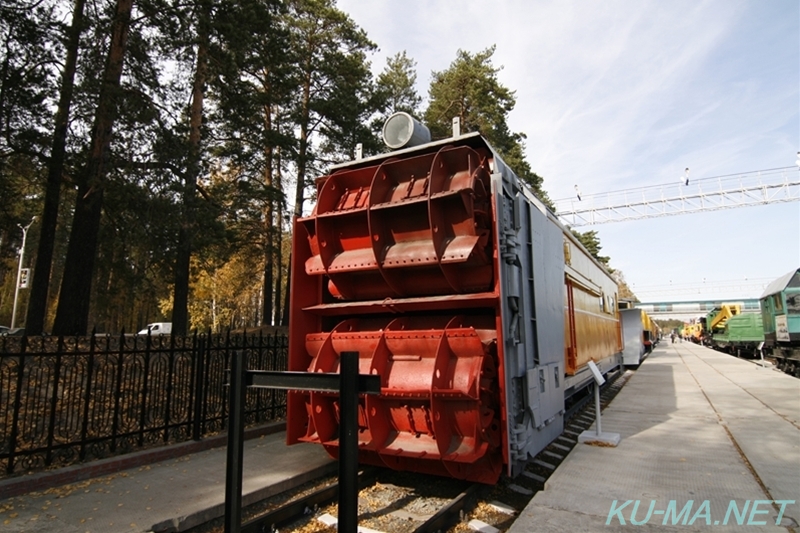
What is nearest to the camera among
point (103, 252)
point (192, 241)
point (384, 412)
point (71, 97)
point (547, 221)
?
point (384, 412)

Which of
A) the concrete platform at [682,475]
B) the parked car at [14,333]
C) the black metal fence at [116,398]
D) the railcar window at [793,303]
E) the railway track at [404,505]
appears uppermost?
the railcar window at [793,303]

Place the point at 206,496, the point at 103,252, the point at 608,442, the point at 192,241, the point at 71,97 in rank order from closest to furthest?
the point at 206,496 < the point at 608,442 < the point at 71,97 < the point at 192,241 < the point at 103,252

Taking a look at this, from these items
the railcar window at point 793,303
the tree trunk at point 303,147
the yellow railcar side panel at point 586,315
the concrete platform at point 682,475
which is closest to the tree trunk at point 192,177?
the tree trunk at point 303,147

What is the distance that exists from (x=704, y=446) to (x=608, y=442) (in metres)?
1.26

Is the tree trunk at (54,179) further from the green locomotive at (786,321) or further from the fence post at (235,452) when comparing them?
the green locomotive at (786,321)

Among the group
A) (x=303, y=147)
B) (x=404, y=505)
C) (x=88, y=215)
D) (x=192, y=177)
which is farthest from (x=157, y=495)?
(x=303, y=147)

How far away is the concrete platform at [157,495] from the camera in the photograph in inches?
166

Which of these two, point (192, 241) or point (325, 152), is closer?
point (192, 241)

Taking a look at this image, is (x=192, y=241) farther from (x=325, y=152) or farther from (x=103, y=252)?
(x=325, y=152)

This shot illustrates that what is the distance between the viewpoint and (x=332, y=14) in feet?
72.5

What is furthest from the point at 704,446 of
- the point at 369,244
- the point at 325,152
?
the point at 325,152

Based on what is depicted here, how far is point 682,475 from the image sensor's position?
5.05 m

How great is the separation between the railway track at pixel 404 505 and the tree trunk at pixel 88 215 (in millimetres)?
9103

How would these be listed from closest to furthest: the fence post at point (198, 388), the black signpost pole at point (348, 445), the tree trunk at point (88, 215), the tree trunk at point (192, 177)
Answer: the black signpost pole at point (348, 445), the fence post at point (198, 388), the tree trunk at point (88, 215), the tree trunk at point (192, 177)
